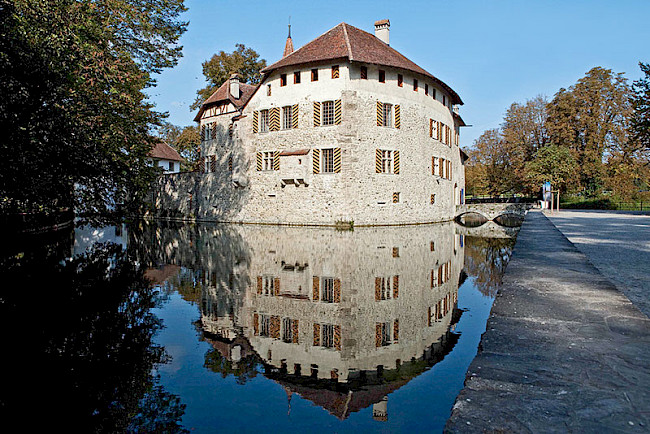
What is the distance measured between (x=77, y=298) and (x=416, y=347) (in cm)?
509

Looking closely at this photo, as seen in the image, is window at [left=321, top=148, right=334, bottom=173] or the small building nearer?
window at [left=321, top=148, right=334, bottom=173]

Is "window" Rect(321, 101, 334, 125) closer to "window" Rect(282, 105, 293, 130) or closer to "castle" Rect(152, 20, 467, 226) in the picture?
"castle" Rect(152, 20, 467, 226)

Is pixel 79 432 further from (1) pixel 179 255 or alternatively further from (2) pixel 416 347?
(1) pixel 179 255

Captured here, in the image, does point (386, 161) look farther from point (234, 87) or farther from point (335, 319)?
point (335, 319)

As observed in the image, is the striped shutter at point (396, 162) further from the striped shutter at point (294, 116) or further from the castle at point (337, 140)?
the striped shutter at point (294, 116)

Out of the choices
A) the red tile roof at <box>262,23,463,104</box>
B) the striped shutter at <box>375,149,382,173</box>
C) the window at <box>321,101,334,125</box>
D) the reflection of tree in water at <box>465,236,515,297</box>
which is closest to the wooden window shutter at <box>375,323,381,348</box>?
the reflection of tree in water at <box>465,236,515,297</box>

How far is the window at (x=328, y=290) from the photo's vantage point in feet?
20.7

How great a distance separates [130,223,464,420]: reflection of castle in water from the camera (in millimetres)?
3634

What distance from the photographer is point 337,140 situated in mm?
23812

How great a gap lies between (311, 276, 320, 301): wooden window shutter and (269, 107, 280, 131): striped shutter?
1934cm

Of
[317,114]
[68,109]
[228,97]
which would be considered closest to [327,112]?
[317,114]

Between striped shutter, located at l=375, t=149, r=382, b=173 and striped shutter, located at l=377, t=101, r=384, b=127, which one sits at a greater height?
striped shutter, located at l=377, t=101, r=384, b=127

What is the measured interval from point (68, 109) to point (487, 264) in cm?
1178

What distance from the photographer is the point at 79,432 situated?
Answer: 2.62m
